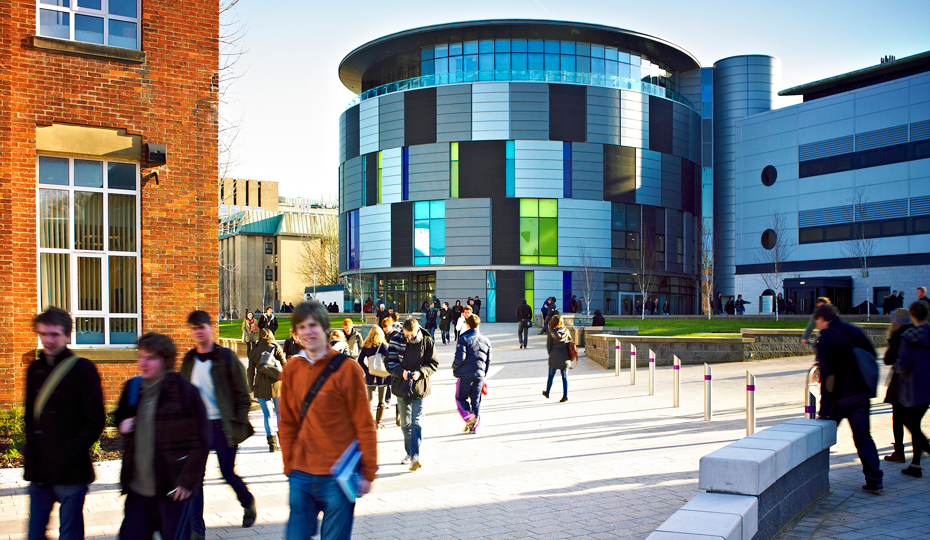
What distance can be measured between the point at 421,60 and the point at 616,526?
50428 mm

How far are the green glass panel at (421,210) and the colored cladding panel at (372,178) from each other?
10.8ft

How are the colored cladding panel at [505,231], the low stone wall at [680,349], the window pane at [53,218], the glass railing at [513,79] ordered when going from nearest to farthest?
the window pane at [53,218] < the low stone wall at [680,349] < the glass railing at [513,79] < the colored cladding panel at [505,231]

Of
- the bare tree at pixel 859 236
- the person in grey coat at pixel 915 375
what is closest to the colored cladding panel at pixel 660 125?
the bare tree at pixel 859 236

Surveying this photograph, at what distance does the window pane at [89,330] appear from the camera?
447 inches

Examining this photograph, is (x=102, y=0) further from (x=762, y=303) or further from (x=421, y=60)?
(x=762, y=303)

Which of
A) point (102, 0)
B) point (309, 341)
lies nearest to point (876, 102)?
point (102, 0)

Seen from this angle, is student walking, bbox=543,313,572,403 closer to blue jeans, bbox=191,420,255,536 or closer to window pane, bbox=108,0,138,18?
blue jeans, bbox=191,420,255,536

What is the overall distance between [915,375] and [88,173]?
37.2 ft

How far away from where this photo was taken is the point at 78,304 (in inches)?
447

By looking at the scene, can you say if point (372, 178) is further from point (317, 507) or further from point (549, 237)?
point (317, 507)

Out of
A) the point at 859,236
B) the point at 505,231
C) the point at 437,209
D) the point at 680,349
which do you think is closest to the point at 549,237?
the point at 505,231

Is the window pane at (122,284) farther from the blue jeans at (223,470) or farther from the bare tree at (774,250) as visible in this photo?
the bare tree at (774,250)

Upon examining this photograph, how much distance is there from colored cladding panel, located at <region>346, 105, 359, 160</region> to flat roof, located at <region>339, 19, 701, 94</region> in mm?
3569

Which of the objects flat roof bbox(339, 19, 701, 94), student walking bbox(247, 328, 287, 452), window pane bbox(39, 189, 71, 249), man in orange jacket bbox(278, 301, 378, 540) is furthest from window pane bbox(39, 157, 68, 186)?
flat roof bbox(339, 19, 701, 94)
